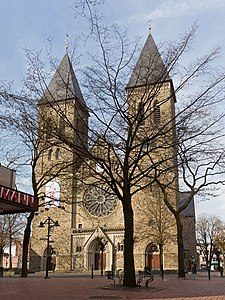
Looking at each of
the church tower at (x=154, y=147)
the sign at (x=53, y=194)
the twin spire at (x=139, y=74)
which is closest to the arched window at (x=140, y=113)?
the church tower at (x=154, y=147)

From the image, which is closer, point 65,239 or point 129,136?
point 129,136

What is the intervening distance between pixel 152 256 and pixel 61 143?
3232cm

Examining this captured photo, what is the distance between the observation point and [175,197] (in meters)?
Result: 39.2

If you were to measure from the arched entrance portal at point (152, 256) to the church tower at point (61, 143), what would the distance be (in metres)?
9.83

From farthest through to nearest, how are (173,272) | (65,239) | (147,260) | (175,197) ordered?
(65,239) < (147,260) < (173,272) < (175,197)

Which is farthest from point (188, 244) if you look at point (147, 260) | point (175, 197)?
point (175, 197)

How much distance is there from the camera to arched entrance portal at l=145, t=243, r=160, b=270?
4712 centimetres

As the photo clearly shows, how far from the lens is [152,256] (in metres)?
47.5

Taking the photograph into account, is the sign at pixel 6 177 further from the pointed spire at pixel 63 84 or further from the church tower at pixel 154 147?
the church tower at pixel 154 147

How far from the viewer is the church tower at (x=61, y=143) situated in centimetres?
1772

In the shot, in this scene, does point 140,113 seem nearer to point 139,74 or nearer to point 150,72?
point 139,74

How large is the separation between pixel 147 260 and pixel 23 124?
1280 inches

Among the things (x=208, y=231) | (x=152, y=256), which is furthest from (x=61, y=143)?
(x=208, y=231)

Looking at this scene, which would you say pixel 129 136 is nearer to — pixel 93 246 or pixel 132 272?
pixel 132 272
